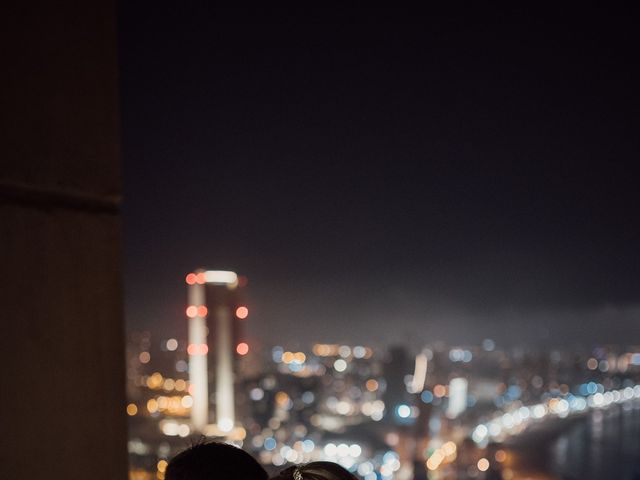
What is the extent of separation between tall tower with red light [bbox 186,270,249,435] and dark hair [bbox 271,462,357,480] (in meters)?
22.4

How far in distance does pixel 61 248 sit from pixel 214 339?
2372 centimetres

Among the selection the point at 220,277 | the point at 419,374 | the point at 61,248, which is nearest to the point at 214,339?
the point at 220,277

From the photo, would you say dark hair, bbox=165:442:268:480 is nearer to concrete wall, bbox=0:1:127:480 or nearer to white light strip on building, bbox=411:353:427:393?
concrete wall, bbox=0:1:127:480

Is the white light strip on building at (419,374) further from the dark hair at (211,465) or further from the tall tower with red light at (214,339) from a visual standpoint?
the dark hair at (211,465)

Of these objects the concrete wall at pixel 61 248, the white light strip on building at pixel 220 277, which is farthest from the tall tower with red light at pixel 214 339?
the concrete wall at pixel 61 248

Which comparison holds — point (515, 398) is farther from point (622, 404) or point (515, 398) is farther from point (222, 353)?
point (222, 353)

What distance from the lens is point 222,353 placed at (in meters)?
23.4

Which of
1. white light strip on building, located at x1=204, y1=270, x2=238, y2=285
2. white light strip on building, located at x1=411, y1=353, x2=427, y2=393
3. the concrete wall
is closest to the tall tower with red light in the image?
white light strip on building, located at x1=204, y1=270, x2=238, y2=285

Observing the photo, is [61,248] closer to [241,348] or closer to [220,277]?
[220,277]

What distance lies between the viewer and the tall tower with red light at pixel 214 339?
23.0 metres

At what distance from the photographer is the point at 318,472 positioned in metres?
0.76

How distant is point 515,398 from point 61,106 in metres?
52.7

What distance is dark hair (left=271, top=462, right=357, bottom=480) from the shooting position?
75 centimetres

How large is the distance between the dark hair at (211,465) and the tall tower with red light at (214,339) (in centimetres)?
2242
